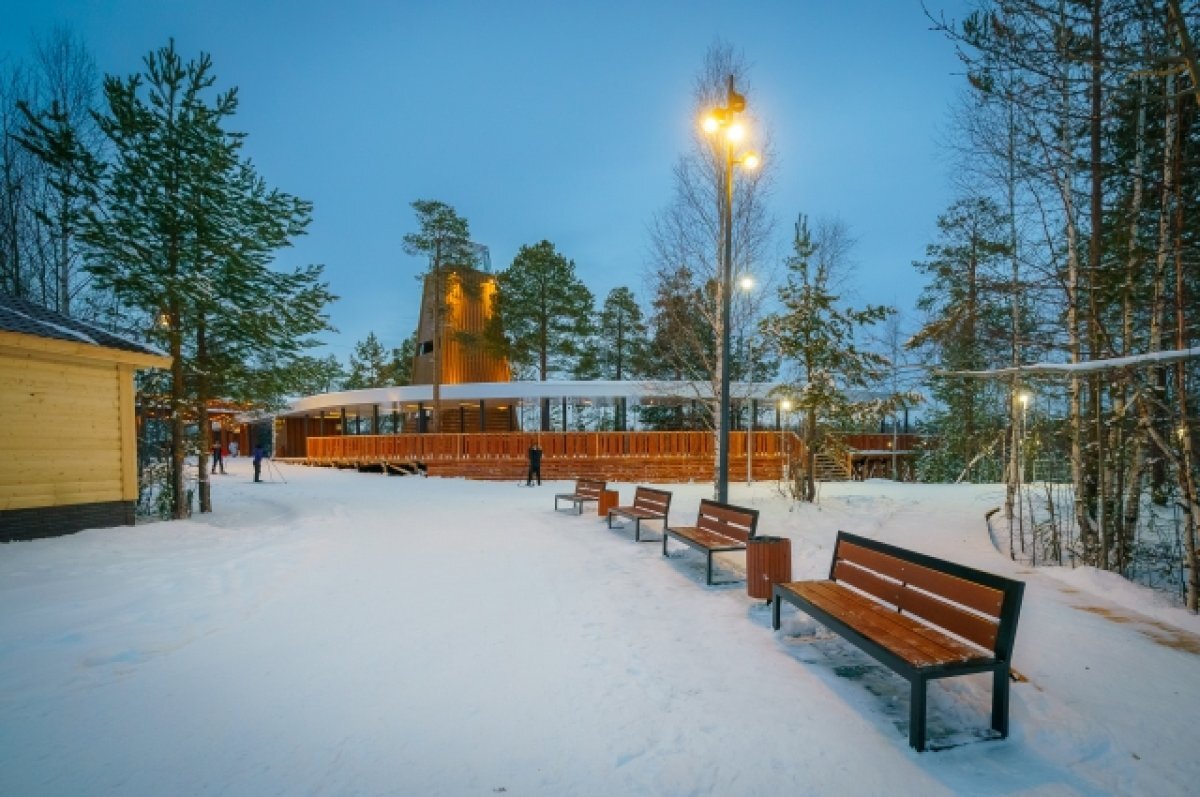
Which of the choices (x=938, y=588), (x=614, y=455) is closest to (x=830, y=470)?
(x=614, y=455)

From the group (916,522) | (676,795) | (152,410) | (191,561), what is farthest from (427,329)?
(676,795)

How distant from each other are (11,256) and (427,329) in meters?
18.1

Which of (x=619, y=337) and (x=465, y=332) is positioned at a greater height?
(x=619, y=337)

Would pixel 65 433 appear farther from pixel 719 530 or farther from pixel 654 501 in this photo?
pixel 719 530

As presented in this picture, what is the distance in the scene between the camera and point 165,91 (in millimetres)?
10438

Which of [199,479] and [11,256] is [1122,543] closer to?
[199,479]

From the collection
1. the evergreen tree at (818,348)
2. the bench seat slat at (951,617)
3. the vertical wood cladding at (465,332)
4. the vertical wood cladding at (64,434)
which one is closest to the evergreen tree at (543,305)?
the vertical wood cladding at (465,332)

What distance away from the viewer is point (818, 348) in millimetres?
12375

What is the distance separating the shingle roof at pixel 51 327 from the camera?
7.67 metres

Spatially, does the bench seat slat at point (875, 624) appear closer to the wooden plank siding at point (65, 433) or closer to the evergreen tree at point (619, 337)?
the wooden plank siding at point (65, 433)

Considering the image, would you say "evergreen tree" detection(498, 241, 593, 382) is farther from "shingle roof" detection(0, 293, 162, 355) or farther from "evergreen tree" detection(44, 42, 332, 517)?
"shingle roof" detection(0, 293, 162, 355)

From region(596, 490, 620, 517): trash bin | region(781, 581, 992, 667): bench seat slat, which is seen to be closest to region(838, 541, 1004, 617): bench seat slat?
region(781, 581, 992, 667): bench seat slat

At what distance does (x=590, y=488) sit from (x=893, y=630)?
832 cm

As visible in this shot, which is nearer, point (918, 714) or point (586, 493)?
point (918, 714)
